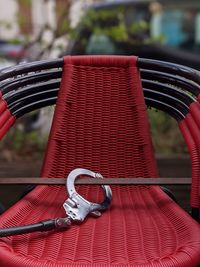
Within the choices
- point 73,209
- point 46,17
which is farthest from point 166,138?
point 73,209

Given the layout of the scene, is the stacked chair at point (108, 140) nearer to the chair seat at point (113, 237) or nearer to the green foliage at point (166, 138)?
the chair seat at point (113, 237)

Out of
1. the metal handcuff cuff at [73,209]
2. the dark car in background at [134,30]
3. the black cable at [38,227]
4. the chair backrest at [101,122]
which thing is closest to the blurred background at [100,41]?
the dark car in background at [134,30]

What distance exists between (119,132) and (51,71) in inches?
15.9

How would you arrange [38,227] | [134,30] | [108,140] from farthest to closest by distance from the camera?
[134,30] < [108,140] < [38,227]

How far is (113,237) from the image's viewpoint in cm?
190

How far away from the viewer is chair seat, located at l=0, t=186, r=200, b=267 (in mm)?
1725

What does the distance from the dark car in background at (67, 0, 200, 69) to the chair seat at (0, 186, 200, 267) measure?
2366mm

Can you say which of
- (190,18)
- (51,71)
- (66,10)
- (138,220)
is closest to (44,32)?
(66,10)

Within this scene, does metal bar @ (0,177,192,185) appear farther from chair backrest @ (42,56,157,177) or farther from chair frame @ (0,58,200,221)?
chair backrest @ (42,56,157,177)

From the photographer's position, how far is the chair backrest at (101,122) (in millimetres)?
2379

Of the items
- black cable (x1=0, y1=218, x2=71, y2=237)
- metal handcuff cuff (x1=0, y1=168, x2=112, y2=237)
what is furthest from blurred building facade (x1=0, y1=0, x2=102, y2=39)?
black cable (x1=0, y1=218, x2=71, y2=237)

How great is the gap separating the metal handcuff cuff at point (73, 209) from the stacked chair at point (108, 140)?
0.03 meters

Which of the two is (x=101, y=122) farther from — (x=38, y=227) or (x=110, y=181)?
(x=38, y=227)

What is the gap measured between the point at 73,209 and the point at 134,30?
9.34 feet
